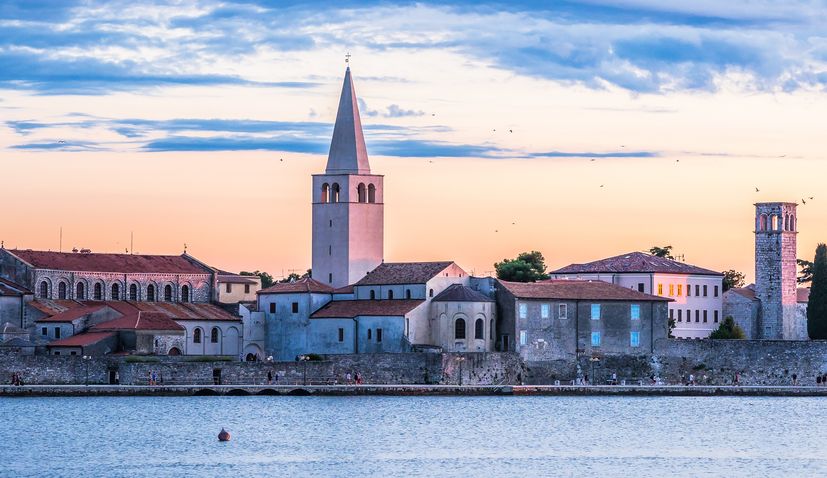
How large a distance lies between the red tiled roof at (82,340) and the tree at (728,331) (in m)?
33.0

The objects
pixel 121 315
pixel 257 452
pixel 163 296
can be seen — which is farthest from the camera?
pixel 163 296

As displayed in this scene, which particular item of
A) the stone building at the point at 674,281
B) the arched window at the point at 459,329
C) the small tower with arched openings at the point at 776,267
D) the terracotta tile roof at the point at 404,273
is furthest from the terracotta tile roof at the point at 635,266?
the arched window at the point at 459,329

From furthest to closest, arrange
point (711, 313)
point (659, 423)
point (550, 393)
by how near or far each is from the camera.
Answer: point (711, 313) → point (550, 393) → point (659, 423)

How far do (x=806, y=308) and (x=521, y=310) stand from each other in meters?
28.1

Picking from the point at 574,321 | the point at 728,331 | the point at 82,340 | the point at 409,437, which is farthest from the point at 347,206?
the point at 409,437

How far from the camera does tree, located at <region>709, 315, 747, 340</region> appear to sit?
346ft

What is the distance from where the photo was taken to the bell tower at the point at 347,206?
10038cm

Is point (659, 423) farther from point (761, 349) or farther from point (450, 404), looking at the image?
point (761, 349)

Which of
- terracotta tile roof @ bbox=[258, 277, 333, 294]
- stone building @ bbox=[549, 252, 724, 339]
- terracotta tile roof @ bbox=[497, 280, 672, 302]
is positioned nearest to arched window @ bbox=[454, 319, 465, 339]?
terracotta tile roof @ bbox=[497, 280, 672, 302]

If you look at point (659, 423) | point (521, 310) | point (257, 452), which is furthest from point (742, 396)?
point (257, 452)

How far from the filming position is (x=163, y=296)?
10012cm

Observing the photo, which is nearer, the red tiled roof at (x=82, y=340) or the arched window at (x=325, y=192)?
the red tiled roof at (x=82, y=340)

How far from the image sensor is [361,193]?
3986 inches

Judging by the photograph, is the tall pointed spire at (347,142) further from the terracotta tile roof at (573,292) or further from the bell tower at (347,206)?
the terracotta tile roof at (573,292)
